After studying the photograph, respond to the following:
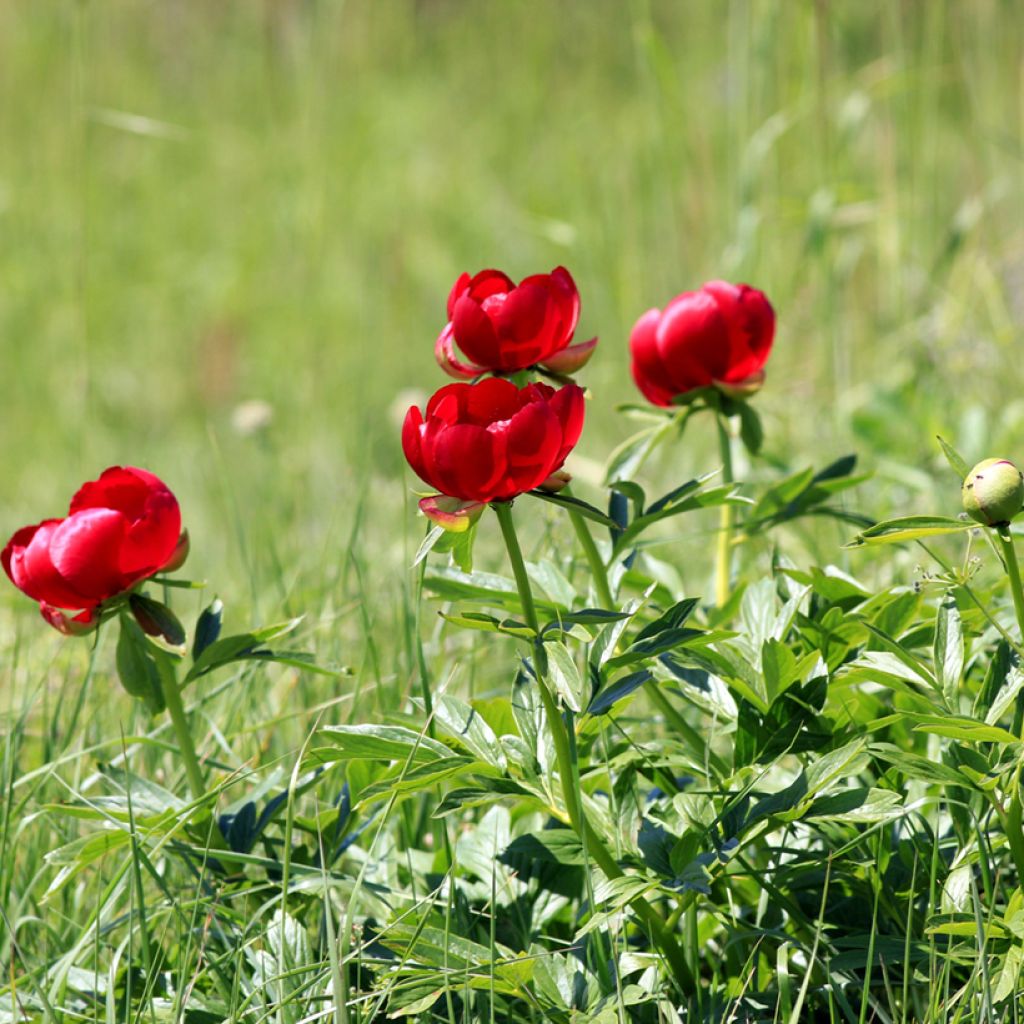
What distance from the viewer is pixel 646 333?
1.12 m

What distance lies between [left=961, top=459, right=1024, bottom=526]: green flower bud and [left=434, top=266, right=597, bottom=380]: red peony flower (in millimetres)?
297

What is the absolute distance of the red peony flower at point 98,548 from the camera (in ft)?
2.99

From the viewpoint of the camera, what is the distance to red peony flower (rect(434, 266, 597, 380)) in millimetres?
901

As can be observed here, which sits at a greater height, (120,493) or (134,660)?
(120,493)

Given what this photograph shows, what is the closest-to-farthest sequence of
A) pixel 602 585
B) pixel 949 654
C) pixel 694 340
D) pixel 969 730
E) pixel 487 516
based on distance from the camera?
pixel 969 730 < pixel 949 654 < pixel 602 585 < pixel 694 340 < pixel 487 516

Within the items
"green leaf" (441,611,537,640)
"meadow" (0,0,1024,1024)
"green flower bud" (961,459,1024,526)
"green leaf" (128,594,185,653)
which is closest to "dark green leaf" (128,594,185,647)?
"green leaf" (128,594,185,653)

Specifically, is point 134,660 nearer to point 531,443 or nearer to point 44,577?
point 44,577

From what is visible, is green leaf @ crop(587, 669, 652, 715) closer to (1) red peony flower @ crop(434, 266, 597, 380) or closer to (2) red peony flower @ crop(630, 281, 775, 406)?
(1) red peony flower @ crop(434, 266, 597, 380)

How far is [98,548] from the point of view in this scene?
912 millimetres

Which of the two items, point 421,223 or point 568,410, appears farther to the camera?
point 421,223

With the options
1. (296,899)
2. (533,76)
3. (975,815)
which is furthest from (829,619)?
(533,76)

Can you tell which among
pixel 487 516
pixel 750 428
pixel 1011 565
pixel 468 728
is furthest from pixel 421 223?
pixel 1011 565

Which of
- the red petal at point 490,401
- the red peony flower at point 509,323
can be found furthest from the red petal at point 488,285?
the red petal at point 490,401

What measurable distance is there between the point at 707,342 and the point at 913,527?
32 centimetres
